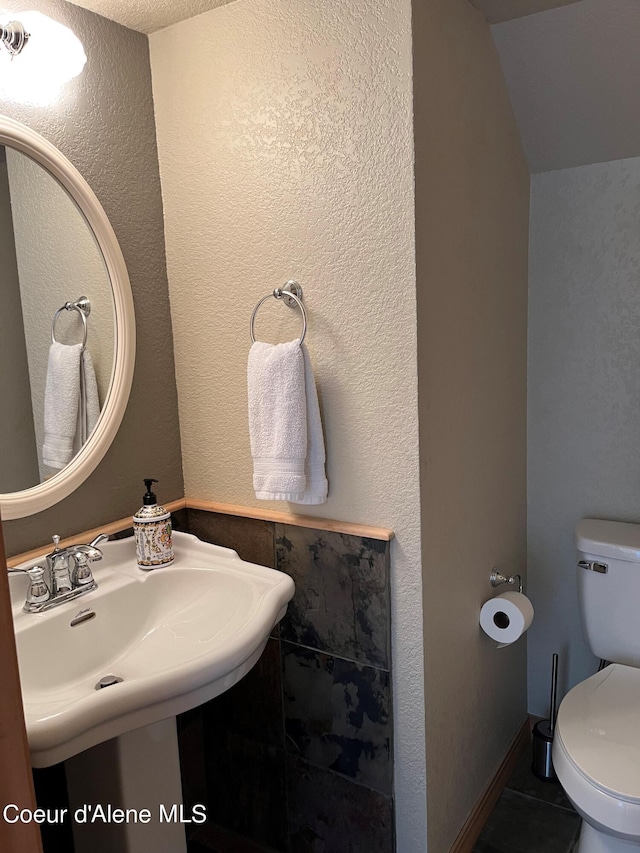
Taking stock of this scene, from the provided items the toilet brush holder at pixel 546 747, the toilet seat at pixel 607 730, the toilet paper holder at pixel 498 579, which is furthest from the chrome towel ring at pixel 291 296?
the toilet brush holder at pixel 546 747

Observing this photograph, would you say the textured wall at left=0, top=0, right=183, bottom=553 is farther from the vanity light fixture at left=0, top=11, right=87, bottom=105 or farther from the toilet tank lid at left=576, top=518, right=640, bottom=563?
the toilet tank lid at left=576, top=518, right=640, bottom=563

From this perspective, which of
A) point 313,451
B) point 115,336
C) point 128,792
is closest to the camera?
point 128,792

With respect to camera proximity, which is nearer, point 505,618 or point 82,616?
point 82,616

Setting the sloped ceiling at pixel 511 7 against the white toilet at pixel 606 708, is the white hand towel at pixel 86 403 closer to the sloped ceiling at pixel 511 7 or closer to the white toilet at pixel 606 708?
the sloped ceiling at pixel 511 7

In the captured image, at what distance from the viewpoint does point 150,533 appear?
1.58 metres

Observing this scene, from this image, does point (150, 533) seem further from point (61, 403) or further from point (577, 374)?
point (577, 374)

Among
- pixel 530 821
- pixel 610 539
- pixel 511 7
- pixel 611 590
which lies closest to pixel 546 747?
pixel 530 821

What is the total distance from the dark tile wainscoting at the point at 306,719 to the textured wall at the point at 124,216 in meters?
0.25

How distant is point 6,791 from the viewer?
528mm

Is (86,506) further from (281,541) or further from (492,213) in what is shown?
(492,213)

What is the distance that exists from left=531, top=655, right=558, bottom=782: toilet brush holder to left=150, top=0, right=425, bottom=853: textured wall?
64 cm

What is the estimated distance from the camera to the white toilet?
1414 millimetres

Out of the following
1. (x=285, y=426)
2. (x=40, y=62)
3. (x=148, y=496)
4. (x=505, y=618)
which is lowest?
(x=505, y=618)

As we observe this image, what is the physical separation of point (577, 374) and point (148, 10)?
151cm
